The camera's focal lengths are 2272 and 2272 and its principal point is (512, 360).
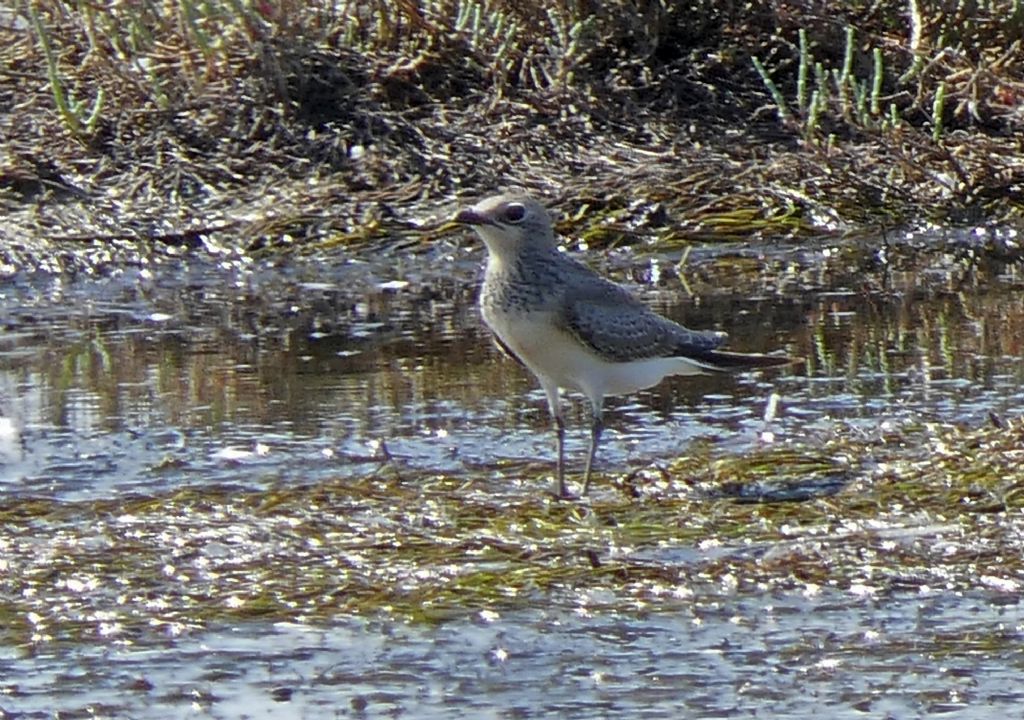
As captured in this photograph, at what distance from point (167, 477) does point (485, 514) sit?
3.84 ft

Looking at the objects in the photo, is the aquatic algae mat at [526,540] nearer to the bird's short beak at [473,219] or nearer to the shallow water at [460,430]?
the shallow water at [460,430]

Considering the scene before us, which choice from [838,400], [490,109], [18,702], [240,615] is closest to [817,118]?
[490,109]

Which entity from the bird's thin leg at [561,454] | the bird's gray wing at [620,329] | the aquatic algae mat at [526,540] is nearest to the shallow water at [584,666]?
the aquatic algae mat at [526,540]

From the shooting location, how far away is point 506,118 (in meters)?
12.1

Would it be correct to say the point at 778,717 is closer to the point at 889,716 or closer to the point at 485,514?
the point at 889,716

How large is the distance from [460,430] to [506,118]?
451cm

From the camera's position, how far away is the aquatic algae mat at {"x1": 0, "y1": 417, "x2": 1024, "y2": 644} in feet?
19.4

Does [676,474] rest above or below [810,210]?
below

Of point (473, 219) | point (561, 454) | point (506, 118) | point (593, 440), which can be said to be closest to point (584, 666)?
point (561, 454)

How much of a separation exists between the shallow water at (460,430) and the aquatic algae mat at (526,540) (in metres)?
0.09

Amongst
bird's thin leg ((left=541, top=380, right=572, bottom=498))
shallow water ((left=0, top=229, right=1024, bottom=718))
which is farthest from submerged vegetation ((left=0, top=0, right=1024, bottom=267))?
bird's thin leg ((left=541, top=380, right=572, bottom=498))

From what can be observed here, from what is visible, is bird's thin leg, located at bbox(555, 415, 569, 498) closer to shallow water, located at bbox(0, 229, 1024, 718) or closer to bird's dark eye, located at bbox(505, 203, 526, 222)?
shallow water, located at bbox(0, 229, 1024, 718)

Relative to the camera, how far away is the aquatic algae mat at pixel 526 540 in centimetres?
591

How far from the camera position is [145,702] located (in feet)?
17.1
